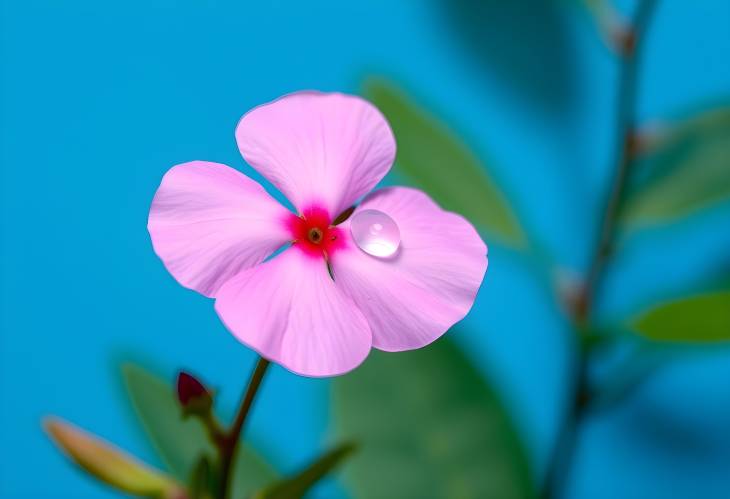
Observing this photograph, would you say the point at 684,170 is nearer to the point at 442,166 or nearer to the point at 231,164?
the point at 442,166

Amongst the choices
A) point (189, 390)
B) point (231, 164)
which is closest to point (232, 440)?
point (189, 390)

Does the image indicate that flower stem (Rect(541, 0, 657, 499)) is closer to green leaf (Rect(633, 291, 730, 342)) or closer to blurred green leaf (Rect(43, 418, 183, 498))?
green leaf (Rect(633, 291, 730, 342))

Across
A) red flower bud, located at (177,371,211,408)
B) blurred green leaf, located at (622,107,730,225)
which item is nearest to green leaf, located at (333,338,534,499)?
blurred green leaf, located at (622,107,730,225)

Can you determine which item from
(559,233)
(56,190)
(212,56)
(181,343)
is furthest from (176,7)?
(559,233)

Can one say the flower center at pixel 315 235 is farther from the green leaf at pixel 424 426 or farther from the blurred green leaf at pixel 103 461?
the green leaf at pixel 424 426

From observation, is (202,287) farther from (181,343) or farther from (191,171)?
(181,343)

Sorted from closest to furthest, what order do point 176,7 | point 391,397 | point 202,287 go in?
point 202,287 → point 391,397 → point 176,7
